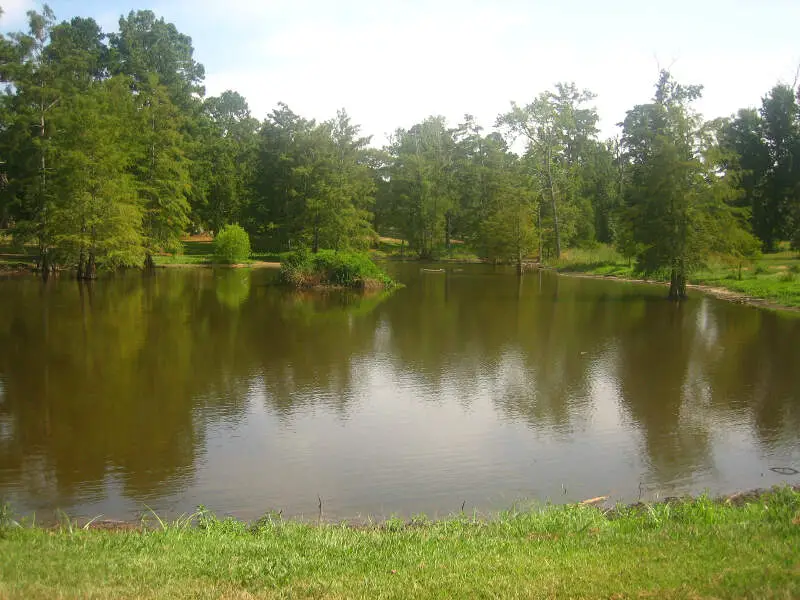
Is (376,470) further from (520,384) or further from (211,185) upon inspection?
(211,185)

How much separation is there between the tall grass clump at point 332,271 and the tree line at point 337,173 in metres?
9.39

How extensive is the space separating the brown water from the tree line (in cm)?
883

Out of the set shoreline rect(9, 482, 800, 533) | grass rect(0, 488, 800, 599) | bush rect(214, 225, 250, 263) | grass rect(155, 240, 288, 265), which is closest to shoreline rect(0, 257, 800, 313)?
bush rect(214, 225, 250, 263)

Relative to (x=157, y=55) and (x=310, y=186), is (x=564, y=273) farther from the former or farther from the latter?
(x=157, y=55)

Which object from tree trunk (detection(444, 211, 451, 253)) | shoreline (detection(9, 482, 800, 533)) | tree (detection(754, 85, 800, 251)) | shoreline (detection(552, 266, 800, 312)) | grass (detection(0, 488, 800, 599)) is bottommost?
shoreline (detection(9, 482, 800, 533))

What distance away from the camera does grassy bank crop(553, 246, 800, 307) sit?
98.6 feet

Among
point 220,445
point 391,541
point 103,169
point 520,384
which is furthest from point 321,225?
point 391,541

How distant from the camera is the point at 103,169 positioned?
36.5 m

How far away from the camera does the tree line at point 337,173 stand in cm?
3033

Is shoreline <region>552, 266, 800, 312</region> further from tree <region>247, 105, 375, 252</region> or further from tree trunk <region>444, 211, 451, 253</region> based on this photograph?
tree trunk <region>444, 211, 451, 253</region>

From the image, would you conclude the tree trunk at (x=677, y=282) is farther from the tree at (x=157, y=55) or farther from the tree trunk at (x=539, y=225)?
the tree at (x=157, y=55)

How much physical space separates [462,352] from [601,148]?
A: 62.1m

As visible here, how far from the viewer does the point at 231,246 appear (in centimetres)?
Result: 5091

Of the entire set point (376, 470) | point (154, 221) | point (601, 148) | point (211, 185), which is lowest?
point (376, 470)
